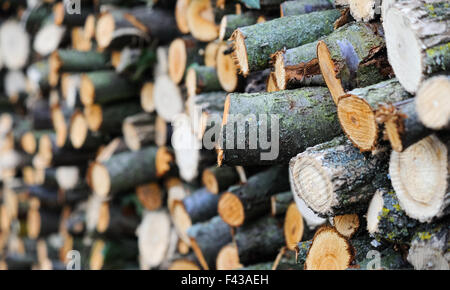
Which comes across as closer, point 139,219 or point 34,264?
point 139,219

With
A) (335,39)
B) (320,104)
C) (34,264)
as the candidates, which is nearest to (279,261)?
(320,104)

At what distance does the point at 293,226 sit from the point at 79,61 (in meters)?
2.06

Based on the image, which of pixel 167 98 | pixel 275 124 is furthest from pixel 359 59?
pixel 167 98

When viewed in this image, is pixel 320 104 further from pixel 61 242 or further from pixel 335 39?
pixel 61 242

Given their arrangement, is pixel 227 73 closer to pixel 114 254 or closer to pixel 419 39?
pixel 419 39

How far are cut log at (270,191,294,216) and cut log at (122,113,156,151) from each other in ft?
3.66

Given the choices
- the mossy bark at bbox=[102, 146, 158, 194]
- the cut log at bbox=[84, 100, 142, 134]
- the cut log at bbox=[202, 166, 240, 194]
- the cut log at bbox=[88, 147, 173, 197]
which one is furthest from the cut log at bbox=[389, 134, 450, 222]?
the cut log at bbox=[84, 100, 142, 134]

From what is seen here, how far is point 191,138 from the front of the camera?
2613 millimetres

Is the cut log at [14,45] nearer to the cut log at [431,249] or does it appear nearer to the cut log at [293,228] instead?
the cut log at [293,228]

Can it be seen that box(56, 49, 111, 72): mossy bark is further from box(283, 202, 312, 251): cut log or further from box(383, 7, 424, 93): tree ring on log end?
box(383, 7, 424, 93): tree ring on log end

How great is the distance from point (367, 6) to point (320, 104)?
14.5 inches

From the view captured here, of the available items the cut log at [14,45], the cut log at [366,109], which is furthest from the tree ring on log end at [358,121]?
the cut log at [14,45]

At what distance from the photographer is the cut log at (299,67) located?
1.82 meters
